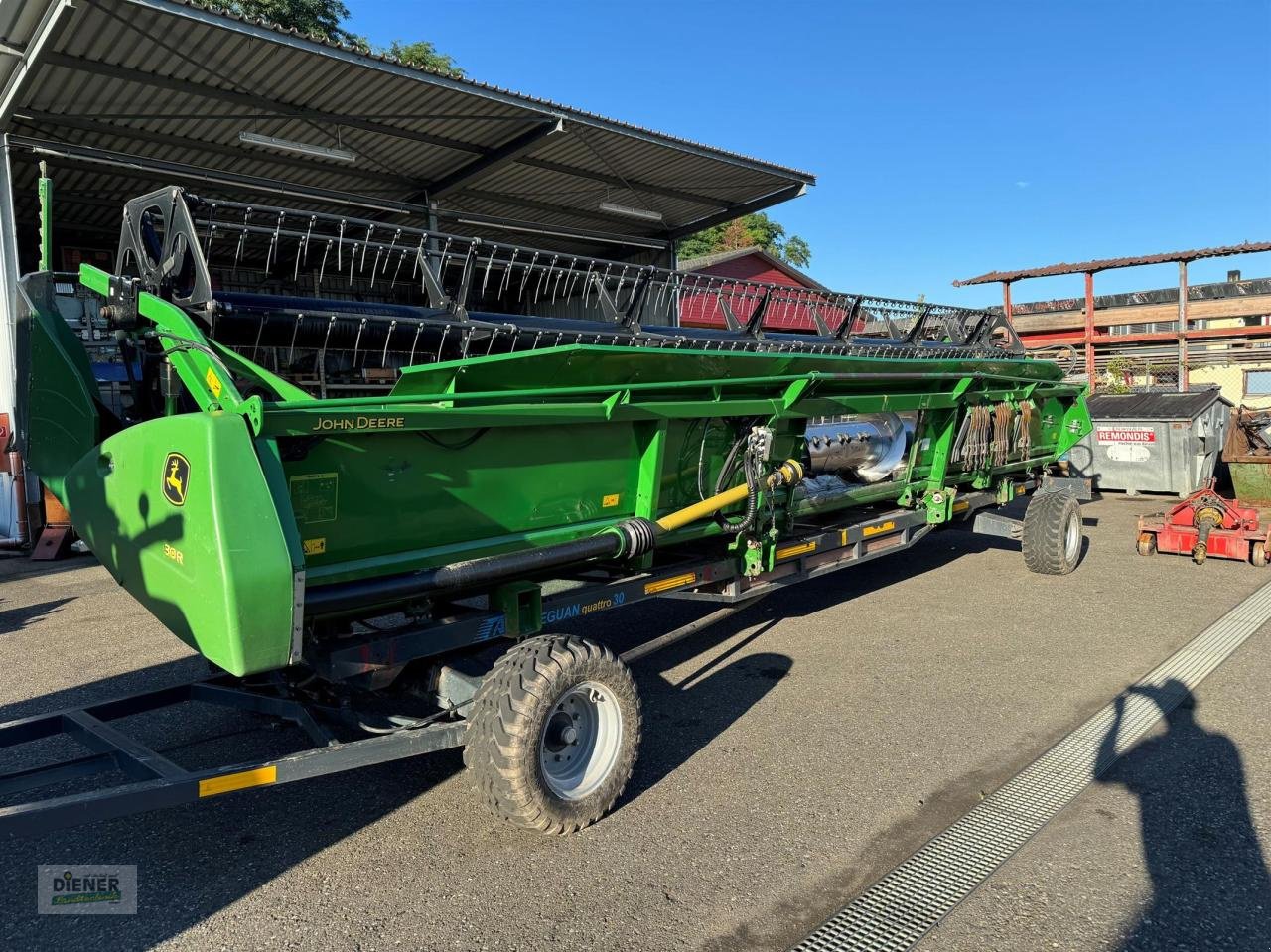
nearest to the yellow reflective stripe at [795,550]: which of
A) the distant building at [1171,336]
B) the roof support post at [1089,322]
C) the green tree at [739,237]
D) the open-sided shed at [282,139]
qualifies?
the open-sided shed at [282,139]

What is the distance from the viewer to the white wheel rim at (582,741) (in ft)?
10.7

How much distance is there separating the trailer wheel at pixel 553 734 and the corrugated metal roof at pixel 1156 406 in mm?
10981

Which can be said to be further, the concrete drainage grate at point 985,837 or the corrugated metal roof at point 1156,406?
the corrugated metal roof at point 1156,406

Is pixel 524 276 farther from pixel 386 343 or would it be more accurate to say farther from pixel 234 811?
pixel 234 811

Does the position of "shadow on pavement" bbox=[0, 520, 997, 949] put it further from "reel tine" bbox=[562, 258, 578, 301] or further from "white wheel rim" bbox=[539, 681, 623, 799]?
"reel tine" bbox=[562, 258, 578, 301]

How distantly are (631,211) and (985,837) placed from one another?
12.2 metres

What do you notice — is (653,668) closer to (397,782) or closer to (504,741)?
(397,782)

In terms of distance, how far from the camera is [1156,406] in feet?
38.5

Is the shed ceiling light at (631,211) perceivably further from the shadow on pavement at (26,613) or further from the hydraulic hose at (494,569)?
the hydraulic hose at (494,569)

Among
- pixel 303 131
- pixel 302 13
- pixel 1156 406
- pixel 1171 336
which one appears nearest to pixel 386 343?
pixel 303 131

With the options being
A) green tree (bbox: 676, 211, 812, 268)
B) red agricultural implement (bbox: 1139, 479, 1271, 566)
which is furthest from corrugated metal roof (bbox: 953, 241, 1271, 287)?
green tree (bbox: 676, 211, 812, 268)

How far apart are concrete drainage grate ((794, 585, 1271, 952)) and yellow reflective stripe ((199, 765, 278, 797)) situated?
1719 mm

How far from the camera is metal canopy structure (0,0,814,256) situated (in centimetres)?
809

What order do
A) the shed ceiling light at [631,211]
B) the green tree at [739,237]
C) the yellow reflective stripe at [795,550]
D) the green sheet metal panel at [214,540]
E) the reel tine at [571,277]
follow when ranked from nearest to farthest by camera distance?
the green sheet metal panel at [214,540] → the yellow reflective stripe at [795,550] → the reel tine at [571,277] → the shed ceiling light at [631,211] → the green tree at [739,237]
